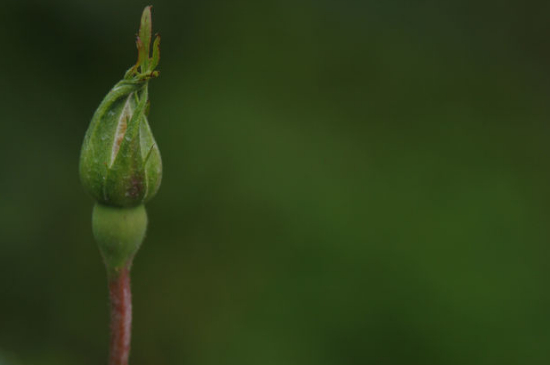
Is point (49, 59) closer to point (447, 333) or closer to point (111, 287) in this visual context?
point (111, 287)

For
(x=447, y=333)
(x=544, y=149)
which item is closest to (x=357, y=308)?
(x=447, y=333)

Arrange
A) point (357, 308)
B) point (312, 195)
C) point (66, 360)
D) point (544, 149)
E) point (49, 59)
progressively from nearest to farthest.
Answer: point (66, 360)
point (49, 59)
point (357, 308)
point (312, 195)
point (544, 149)

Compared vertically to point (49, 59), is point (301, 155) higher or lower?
lower

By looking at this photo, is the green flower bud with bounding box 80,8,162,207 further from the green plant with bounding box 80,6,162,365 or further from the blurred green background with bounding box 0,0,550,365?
the blurred green background with bounding box 0,0,550,365

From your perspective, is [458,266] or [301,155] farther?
[301,155]

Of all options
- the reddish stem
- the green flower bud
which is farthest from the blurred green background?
the green flower bud

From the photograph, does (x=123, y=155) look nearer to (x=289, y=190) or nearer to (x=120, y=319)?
(x=120, y=319)
